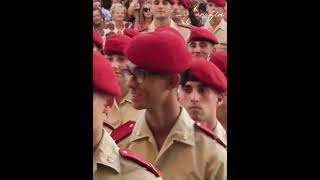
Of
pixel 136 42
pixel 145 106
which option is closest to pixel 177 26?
pixel 136 42

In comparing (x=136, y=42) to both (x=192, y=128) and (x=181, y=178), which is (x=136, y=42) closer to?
(x=192, y=128)

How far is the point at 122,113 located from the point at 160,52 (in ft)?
1.11

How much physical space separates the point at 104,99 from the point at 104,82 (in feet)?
0.26

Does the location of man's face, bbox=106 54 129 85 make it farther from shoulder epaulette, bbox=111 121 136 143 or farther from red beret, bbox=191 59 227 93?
red beret, bbox=191 59 227 93

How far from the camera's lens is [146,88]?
257 centimetres

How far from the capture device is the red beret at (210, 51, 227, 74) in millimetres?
2588

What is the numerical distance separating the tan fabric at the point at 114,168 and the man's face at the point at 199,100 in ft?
1.14

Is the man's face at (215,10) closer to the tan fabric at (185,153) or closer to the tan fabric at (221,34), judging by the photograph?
A: the tan fabric at (221,34)

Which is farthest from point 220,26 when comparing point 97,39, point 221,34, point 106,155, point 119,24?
point 106,155

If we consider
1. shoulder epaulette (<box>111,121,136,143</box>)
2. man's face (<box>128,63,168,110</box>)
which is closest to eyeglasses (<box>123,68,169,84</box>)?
man's face (<box>128,63,168,110</box>)

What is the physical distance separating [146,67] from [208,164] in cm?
53

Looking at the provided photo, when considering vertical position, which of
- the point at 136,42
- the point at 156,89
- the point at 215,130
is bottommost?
the point at 215,130

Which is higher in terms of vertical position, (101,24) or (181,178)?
(101,24)

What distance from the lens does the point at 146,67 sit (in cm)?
255
